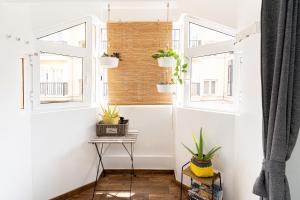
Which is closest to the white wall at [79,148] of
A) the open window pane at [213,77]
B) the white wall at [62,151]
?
the white wall at [62,151]

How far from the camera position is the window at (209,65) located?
7.23ft

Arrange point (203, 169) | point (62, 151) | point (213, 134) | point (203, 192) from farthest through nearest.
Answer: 1. point (62, 151)
2. point (213, 134)
3. point (203, 192)
4. point (203, 169)

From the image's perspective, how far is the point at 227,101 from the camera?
225 centimetres

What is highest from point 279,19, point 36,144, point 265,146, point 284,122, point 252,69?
point 279,19

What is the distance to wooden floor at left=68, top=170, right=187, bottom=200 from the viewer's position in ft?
7.77

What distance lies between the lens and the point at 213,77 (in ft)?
7.92

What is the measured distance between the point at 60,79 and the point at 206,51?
71.6 inches

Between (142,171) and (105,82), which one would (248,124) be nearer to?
(142,171)

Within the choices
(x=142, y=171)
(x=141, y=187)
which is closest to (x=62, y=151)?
(x=141, y=187)

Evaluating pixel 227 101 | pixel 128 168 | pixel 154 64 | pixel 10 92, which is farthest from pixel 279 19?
pixel 128 168

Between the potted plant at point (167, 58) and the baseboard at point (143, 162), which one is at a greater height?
the potted plant at point (167, 58)

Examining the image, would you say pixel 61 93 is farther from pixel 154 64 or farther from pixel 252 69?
pixel 252 69

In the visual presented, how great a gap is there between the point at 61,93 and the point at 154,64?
131 cm

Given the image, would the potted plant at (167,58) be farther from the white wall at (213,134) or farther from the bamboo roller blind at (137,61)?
the white wall at (213,134)
